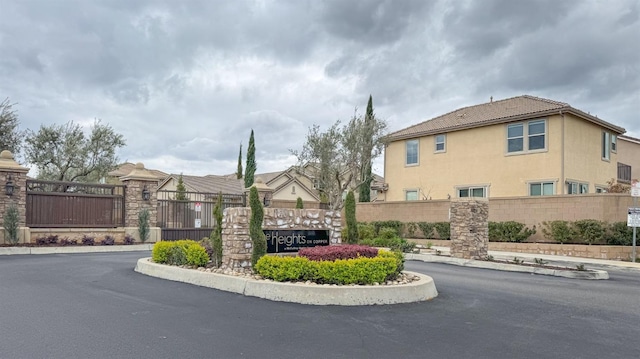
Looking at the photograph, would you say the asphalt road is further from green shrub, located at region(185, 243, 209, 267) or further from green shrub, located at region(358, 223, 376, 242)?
green shrub, located at region(358, 223, 376, 242)

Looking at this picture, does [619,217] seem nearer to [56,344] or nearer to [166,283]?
[166,283]

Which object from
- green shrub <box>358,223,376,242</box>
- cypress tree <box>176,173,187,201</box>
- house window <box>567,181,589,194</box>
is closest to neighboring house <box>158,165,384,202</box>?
cypress tree <box>176,173,187,201</box>

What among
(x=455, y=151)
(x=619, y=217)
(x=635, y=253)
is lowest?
(x=635, y=253)

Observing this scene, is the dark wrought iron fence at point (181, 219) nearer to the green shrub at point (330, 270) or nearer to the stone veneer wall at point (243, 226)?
the stone veneer wall at point (243, 226)

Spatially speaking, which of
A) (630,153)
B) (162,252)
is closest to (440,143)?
(630,153)

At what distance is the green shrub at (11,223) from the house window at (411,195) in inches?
A: 869

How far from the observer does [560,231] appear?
2055 cm

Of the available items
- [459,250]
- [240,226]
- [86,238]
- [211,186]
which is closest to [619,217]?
[459,250]

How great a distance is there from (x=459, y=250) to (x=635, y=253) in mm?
7436

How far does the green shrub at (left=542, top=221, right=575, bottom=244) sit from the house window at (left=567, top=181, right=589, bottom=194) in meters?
4.57

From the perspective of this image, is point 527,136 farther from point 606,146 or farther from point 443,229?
point 443,229

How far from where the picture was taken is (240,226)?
35.7 ft

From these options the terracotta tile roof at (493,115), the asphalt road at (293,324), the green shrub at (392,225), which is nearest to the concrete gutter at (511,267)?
the asphalt road at (293,324)

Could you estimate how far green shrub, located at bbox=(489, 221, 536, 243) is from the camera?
21.9 metres
